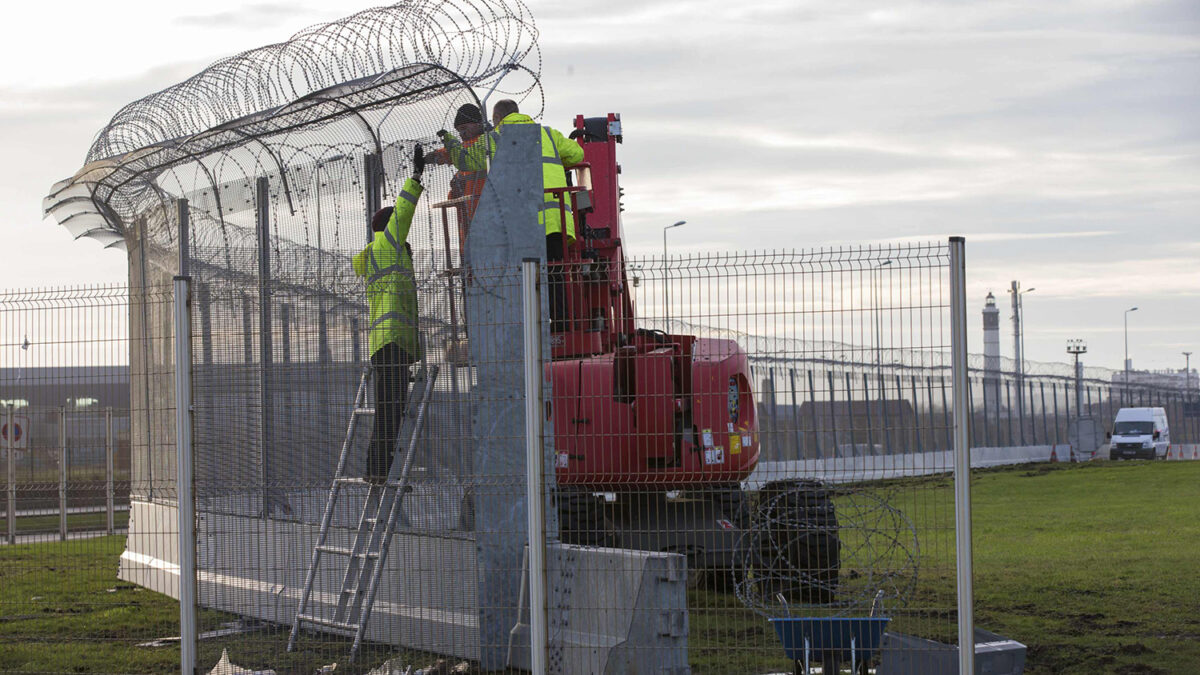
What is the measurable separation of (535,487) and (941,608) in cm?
268

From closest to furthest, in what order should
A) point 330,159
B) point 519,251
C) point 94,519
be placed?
point 519,251
point 330,159
point 94,519

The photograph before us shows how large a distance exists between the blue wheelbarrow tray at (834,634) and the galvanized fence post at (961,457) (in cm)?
45

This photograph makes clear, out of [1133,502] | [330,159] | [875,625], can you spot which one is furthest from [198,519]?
[1133,502]

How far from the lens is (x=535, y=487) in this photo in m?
7.55

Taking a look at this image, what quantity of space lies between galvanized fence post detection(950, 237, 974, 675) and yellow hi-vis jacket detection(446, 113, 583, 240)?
3.25 m

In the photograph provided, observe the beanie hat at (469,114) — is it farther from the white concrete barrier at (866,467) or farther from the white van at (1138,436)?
the white van at (1138,436)

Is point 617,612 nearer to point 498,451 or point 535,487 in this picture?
point 535,487

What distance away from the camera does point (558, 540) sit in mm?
8250

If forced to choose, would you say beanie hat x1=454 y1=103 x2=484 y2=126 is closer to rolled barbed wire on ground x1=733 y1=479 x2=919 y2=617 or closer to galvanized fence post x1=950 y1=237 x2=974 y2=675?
rolled barbed wire on ground x1=733 y1=479 x2=919 y2=617

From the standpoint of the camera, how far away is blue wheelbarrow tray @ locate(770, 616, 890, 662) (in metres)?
7.12

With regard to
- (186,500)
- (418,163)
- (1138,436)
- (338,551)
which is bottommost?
(1138,436)

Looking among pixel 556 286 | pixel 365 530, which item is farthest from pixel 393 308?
pixel 365 530

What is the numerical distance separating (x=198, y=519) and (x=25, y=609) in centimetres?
521

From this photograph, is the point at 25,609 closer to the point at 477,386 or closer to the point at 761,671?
the point at 477,386
